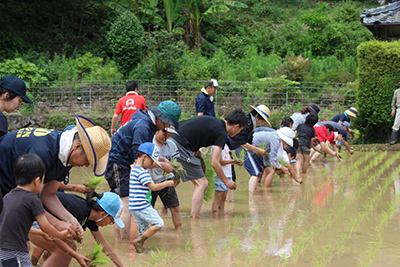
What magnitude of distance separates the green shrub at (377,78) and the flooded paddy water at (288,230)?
6.22 m

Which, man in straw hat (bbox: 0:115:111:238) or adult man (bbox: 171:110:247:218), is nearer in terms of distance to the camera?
man in straw hat (bbox: 0:115:111:238)

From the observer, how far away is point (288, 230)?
6773 millimetres

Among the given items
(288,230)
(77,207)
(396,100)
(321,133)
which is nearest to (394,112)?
(396,100)

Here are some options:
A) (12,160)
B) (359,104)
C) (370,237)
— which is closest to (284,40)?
(359,104)

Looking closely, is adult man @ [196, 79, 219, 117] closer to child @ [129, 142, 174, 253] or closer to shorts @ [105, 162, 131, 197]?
shorts @ [105, 162, 131, 197]

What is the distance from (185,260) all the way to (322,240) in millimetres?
1691

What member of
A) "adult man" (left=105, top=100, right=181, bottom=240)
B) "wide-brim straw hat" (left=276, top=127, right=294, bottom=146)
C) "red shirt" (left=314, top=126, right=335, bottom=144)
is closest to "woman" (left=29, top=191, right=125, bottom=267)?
"adult man" (left=105, top=100, right=181, bottom=240)

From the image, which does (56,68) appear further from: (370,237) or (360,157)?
(370,237)

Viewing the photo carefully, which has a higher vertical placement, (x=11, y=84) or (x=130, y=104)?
(x=11, y=84)

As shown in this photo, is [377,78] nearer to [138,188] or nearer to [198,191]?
[198,191]

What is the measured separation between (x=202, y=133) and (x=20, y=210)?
3.52 meters

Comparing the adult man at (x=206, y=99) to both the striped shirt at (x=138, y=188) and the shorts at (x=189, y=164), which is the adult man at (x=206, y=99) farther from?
the striped shirt at (x=138, y=188)

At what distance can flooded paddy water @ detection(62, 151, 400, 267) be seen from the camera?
5.59 metres

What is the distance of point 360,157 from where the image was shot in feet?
47.9
